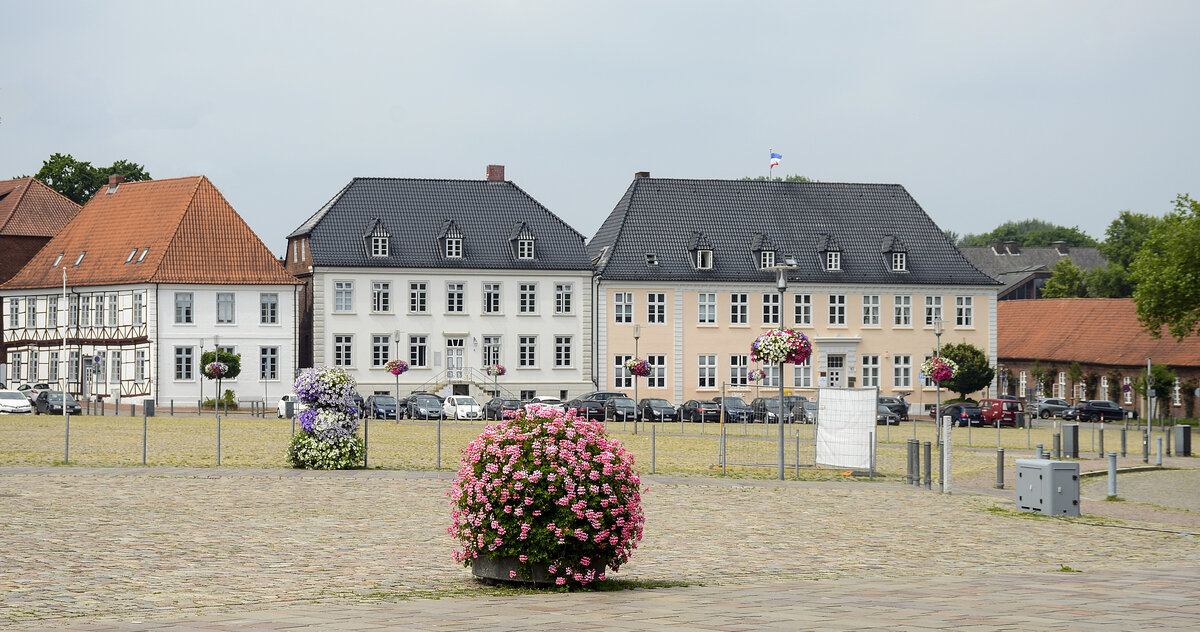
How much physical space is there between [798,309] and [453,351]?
18367 millimetres

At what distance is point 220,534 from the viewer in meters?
17.2

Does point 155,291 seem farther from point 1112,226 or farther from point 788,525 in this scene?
point 1112,226

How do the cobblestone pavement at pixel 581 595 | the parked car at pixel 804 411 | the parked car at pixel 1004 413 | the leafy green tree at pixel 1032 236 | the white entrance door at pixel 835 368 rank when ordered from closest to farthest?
the cobblestone pavement at pixel 581 595 < the parked car at pixel 804 411 < the parked car at pixel 1004 413 < the white entrance door at pixel 835 368 < the leafy green tree at pixel 1032 236

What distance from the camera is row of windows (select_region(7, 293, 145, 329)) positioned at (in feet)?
242

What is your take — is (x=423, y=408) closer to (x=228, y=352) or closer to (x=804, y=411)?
(x=228, y=352)

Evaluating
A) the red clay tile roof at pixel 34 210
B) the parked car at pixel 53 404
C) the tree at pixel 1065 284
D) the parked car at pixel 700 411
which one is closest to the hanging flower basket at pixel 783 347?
the parked car at pixel 700 411

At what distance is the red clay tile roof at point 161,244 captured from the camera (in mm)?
74062

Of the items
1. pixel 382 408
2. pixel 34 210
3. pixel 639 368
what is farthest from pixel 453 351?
pixel 34 210

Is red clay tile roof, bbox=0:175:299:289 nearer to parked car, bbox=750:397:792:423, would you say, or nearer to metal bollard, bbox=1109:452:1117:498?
parked car, bbox=750:397:792:423

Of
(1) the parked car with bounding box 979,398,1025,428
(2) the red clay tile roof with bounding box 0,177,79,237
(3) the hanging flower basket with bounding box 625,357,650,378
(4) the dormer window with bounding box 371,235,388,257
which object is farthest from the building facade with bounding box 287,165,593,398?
(1) the parked car with bounding box 979,398,1025,428

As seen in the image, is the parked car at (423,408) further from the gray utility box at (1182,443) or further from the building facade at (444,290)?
the gray utility box at (1182,443)

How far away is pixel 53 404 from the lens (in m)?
64.7

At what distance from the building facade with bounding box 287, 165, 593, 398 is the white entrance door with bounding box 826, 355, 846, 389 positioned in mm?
12946

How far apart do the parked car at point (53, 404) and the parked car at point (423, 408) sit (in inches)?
570
